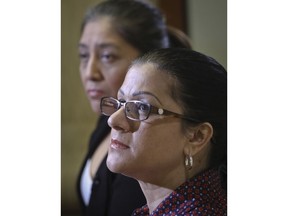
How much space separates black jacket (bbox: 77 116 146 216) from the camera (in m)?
0.80

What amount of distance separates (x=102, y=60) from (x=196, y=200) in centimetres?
32

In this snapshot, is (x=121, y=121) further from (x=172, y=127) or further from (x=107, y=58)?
(x=107, y=58)

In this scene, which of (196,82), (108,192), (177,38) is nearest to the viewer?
(196,82)

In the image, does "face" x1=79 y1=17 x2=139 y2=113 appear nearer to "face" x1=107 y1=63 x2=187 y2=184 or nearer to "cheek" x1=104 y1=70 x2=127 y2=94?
"cheek" x1=104 y1=70 x2=127 y2=94

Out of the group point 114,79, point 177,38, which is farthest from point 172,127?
point 177,38

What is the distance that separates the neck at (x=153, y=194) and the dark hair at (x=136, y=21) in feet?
0.93

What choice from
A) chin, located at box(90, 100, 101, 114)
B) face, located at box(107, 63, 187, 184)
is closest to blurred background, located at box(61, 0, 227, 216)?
chin, located at box(90, 100, 101, 114)

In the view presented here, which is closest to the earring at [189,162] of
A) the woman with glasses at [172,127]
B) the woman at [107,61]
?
the woman with glasses at [172,127]

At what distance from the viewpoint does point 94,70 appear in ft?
2.95

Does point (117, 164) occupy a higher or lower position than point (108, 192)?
higher
